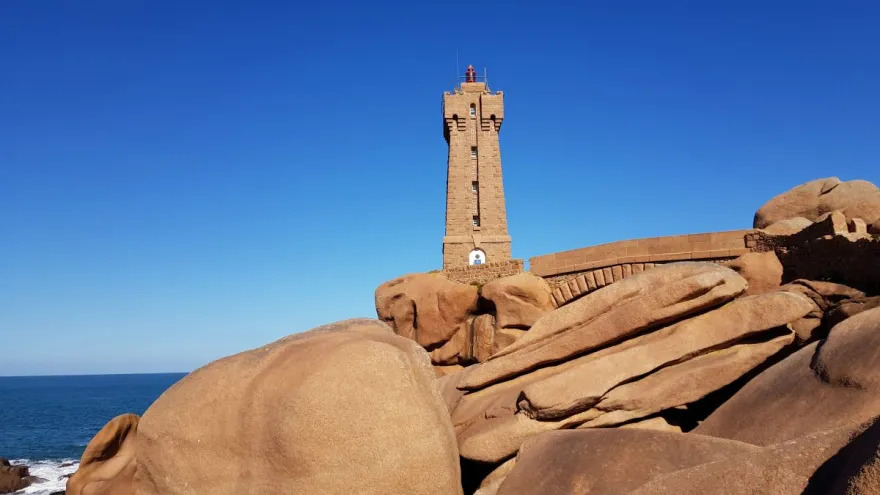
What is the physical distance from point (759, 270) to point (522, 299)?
24.2ft

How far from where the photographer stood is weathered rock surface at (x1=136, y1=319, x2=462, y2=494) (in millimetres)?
8078

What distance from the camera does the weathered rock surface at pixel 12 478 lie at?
1282 inches

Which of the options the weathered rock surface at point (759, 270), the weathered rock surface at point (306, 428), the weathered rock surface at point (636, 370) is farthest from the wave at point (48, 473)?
the weathered rock surface at point (759, 270)

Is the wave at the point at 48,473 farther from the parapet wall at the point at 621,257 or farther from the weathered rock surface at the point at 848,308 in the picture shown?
the weathered rock surface at the point at 848,308

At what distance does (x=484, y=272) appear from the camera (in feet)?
76.8

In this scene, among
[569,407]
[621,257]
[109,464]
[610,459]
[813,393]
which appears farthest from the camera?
[621,257]

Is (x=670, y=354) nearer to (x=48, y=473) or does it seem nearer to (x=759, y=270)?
(x=759, y=270)

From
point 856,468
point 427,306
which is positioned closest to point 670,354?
point 856,468

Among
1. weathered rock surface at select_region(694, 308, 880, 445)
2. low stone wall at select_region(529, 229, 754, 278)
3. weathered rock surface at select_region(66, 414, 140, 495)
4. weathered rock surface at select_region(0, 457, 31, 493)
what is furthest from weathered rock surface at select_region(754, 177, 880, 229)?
weathered rock surface at select_region(0, 457, 31, 493)

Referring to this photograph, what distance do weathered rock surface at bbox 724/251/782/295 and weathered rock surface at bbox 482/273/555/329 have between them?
6.24 metres

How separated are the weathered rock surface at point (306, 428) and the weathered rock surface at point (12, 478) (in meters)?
30.7

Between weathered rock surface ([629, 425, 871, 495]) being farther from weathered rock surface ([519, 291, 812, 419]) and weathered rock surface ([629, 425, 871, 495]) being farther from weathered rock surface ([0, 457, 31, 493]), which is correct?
weathered rock surface ([0, 457, 31, 493])

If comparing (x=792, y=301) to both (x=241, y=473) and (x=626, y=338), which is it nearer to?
(x=626, y=338)

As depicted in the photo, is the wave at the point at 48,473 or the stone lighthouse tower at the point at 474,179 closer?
the wave at the point at 48,473
